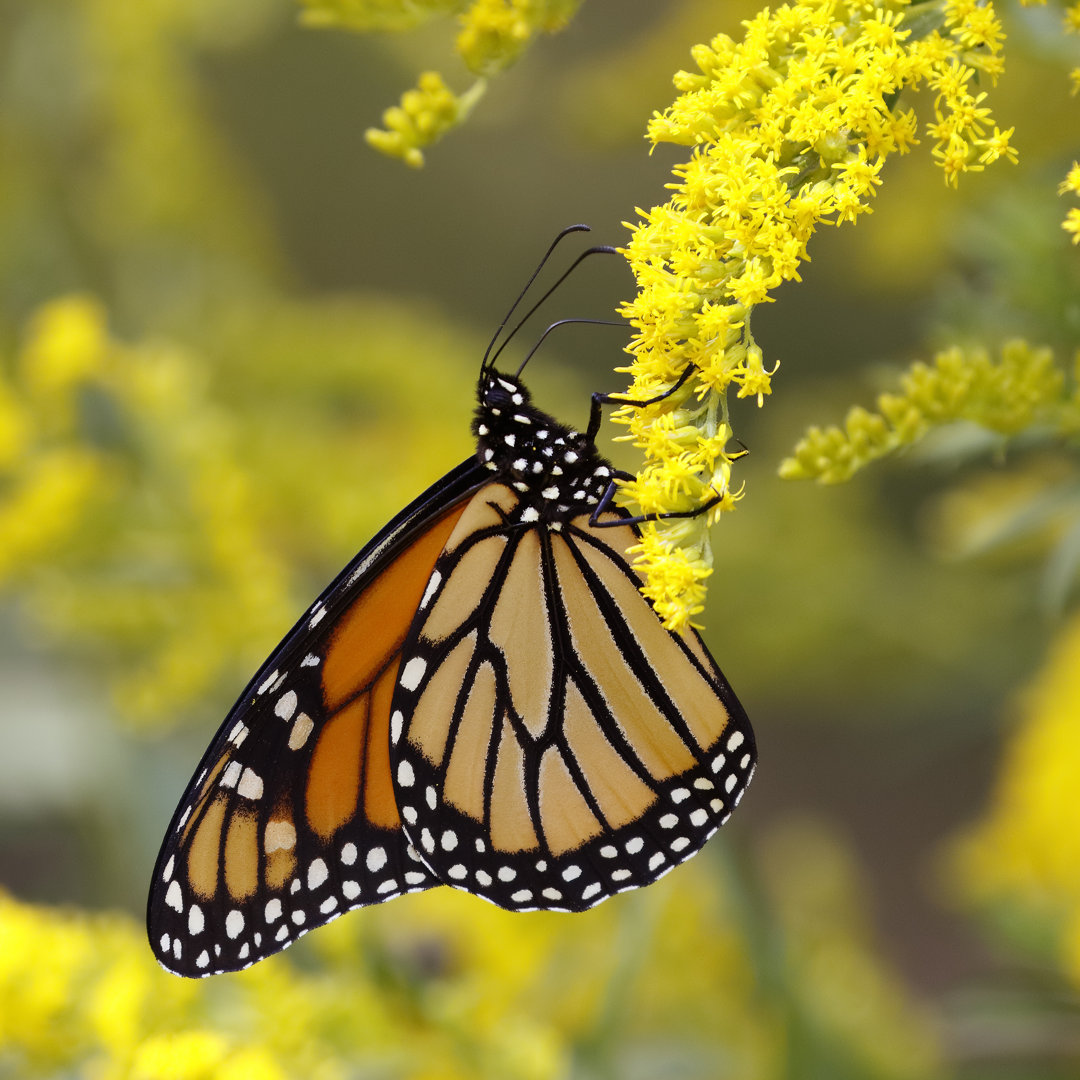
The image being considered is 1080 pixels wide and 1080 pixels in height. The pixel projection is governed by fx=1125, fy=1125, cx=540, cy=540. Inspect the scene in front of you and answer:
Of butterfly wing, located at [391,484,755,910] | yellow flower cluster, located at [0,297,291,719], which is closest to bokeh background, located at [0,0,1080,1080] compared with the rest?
yellow flower cluster, located at [0,297,291,719]

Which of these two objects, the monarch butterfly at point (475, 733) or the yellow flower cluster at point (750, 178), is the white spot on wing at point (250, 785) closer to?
the monarch butterfly at point (475, 733)

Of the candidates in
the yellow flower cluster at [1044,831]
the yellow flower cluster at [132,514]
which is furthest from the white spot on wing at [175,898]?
the yellow flower cluster at [1044,831]

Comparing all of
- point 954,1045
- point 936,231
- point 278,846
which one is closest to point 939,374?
point 278,846

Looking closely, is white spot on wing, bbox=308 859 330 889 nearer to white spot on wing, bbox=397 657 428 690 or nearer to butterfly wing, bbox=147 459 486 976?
butterfly wing, bbox=147 459 486 976

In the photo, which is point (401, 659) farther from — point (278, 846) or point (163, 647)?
point (163, 647)

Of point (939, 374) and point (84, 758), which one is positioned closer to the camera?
point (939, 374)
